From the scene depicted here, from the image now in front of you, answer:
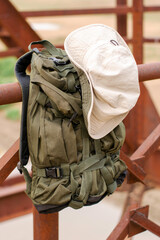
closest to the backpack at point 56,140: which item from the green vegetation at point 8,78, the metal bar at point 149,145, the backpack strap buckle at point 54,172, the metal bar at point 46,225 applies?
the backpack strap buckle at point 54,172

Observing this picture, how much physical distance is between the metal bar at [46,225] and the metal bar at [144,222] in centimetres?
64

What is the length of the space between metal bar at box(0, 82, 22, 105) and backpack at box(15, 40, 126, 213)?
0.02 m

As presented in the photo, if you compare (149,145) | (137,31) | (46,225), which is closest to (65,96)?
(46,225)

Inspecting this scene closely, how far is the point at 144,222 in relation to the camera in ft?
7.70

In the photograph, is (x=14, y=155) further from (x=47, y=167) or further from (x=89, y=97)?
(x=89, y=97)

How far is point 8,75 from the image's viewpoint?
1173 centimetres

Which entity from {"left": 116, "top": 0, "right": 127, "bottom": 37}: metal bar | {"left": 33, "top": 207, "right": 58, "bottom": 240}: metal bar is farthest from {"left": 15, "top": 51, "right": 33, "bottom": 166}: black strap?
{"left": 116, "top": 0, "right": 127, "bottom": 37}: metal bar

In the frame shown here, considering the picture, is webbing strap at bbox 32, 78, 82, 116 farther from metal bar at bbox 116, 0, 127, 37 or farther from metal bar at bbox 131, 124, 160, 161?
metal bar at bbox 116, 0, 127, 37

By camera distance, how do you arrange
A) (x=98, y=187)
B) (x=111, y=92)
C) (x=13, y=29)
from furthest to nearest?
(x=13, y=29) < (x=98, y=187) < (x=111, y=92)

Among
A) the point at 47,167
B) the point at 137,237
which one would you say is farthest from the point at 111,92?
the point at 137,237

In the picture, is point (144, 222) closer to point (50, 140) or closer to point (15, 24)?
point (50, 140)

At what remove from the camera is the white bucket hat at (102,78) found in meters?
1.44

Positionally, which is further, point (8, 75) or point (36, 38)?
point (8, 75)

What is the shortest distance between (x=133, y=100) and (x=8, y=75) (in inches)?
413
